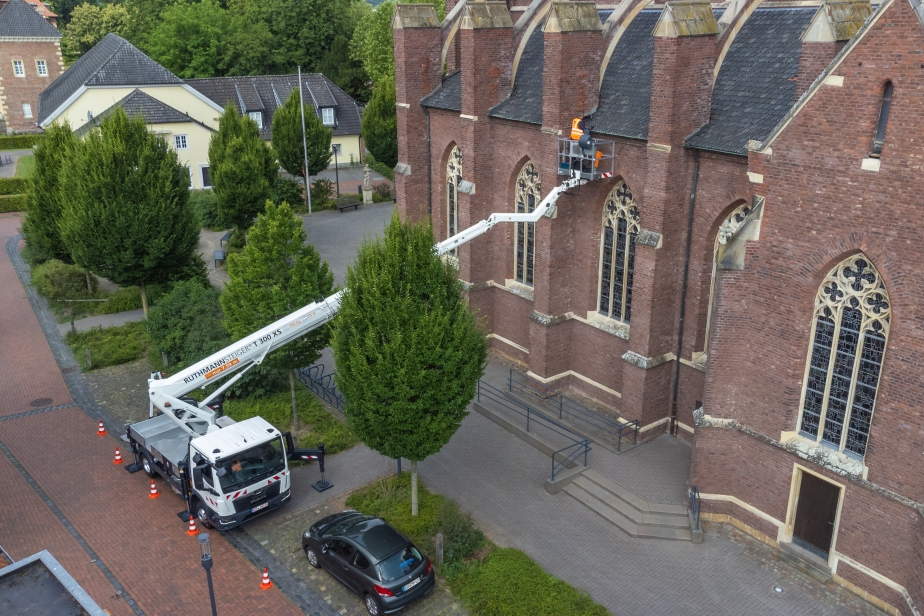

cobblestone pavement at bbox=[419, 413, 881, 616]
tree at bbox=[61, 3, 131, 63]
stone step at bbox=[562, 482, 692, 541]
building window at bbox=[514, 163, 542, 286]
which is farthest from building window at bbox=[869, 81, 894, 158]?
tree at bbox=[61, 3, 131, 63]

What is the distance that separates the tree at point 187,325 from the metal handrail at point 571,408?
9.55 m

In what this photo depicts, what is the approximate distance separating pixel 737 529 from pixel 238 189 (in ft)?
91.3

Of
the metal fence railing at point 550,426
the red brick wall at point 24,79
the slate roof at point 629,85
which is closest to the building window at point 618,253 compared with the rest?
the slate roof at point 629,85

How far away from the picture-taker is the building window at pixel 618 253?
21.3 m

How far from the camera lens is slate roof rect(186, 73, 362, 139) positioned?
184 ft

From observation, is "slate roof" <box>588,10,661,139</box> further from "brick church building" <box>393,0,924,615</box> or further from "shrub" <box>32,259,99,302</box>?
"shrub" <box>32,259,99,302</box>

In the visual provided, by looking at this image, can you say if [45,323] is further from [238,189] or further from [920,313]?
[920,313]

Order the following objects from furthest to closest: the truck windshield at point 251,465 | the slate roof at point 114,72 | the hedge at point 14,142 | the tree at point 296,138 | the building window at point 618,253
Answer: the hedge at point 14,142 → the slate roof at point 114,72 → the tree at point 296,138 → the building window at point 618,253 → the truck windshield at point 251,465

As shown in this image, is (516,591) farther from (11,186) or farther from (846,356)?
(11,186)

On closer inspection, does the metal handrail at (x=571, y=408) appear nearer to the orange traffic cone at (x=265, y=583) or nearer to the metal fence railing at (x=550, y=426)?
the metal fence railing at (x=550, y=426)

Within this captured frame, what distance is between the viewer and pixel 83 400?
25.3 meters

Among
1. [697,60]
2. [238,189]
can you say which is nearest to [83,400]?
[238,189]

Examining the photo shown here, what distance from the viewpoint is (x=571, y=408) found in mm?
23156

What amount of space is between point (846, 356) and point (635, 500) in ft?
19.6
